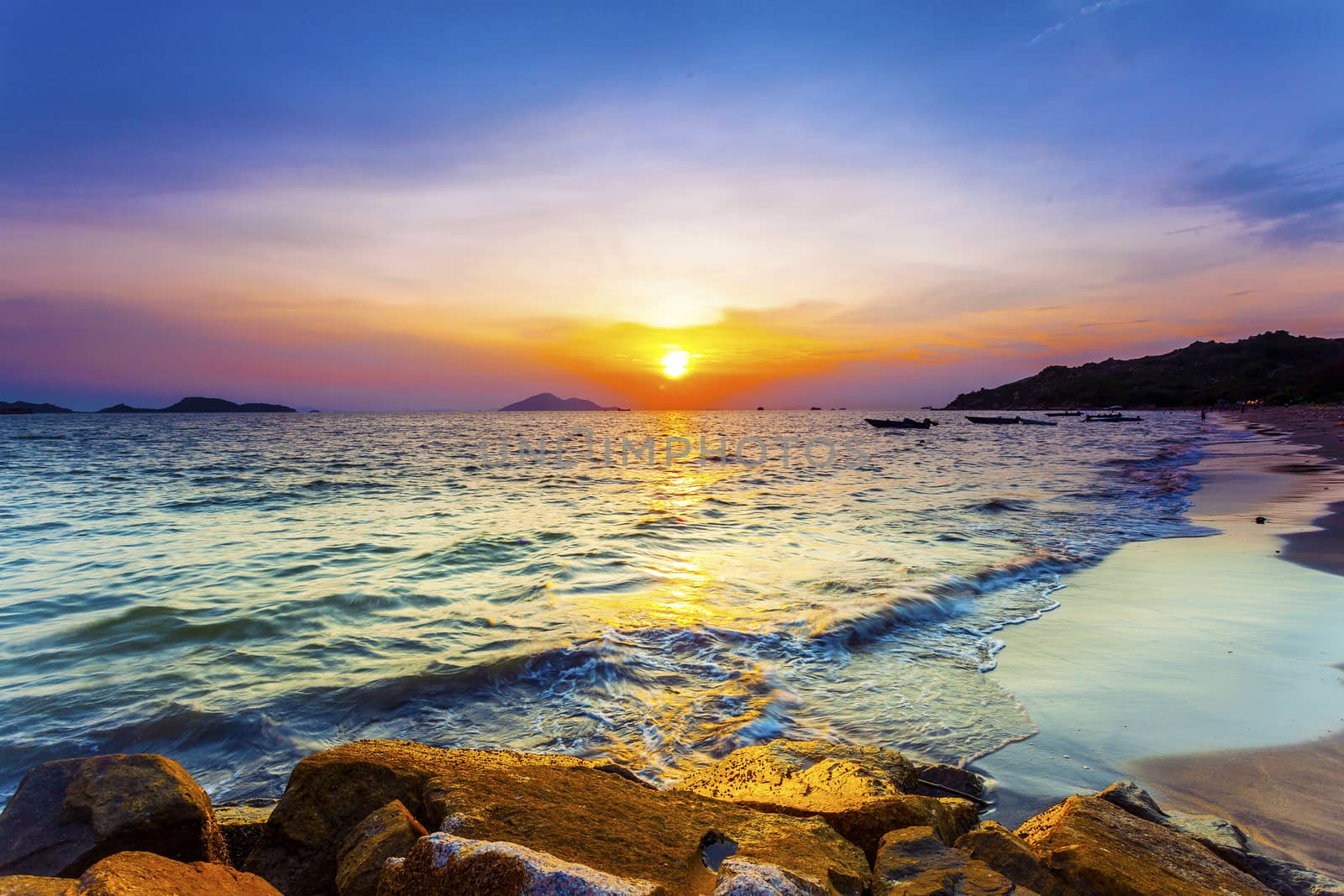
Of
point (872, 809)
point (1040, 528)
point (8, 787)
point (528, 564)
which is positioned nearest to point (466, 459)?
point (528, 564)

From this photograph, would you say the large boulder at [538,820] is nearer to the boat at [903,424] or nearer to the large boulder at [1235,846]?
the large boulder at [1235,846]

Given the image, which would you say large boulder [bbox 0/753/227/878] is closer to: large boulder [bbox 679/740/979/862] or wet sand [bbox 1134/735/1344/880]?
large boulder [bbox 679/740/979/862]

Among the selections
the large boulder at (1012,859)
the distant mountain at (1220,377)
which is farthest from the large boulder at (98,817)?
the distant mountain at (1220,377)

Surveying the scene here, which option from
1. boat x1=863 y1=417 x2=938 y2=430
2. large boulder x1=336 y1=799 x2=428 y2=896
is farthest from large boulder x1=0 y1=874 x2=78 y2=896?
boat x1=863 y1=417 x2=938 y2=430

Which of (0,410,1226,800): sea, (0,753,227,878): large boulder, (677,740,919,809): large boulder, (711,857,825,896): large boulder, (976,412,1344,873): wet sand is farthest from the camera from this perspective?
(0,410,1226,800): sea

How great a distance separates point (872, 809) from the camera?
3.49 m

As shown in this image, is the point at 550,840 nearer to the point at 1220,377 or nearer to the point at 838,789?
the point at 838,789

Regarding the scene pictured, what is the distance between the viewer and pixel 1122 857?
3049 millimetres

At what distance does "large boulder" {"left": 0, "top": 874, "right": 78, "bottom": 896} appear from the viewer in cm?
225

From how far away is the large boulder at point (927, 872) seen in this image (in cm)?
273

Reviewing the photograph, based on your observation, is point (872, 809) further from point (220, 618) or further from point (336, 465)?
point (336, 465)

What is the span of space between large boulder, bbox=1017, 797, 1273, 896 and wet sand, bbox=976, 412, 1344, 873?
0.92m

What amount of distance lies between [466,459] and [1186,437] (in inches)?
2140

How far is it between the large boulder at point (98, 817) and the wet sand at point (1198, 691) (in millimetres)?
4782
